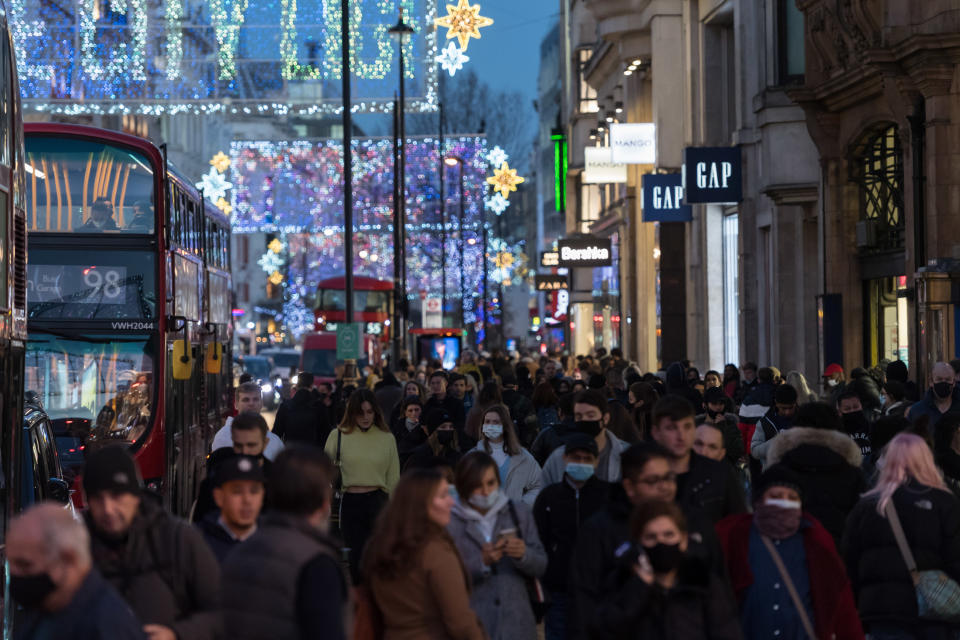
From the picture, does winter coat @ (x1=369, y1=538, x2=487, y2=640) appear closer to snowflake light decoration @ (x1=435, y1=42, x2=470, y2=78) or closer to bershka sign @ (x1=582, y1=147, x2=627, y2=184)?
snowflake light decoration @ (x1=435, y1=42, x2=470, y2=78)

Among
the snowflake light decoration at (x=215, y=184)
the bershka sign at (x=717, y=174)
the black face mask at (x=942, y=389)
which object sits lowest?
the black face mask at (x=942, y=389)

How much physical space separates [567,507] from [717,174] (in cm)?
2273

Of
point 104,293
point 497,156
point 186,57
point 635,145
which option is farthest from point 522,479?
point 497,156

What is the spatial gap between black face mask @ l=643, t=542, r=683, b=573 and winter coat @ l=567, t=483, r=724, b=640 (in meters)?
0.14

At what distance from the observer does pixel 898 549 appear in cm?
807

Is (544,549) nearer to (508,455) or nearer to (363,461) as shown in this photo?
(508,455)

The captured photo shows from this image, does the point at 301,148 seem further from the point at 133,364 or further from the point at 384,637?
the point at 384,637

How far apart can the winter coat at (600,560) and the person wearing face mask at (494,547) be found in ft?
3.43

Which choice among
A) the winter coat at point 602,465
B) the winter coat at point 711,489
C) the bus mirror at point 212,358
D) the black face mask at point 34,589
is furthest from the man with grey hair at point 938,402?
the bus mirror at point 212,358

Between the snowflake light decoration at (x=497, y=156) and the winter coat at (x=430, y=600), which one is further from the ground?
the snowflake light decoration at (x=497, y=156)

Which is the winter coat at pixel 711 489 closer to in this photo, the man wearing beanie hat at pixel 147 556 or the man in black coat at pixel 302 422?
the man wearing beanie hat at pixel 147 556

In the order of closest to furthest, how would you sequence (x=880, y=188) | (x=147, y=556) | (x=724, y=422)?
(x=147, y=556), (x=724, y=422), (x=880, y=188)

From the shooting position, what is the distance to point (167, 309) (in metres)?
16.8

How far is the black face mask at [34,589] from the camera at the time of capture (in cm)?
514
